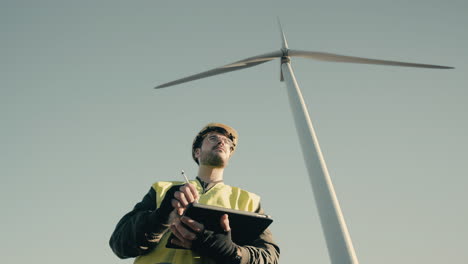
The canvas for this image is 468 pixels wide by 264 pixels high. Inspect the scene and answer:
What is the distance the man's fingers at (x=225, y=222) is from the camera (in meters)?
3.89

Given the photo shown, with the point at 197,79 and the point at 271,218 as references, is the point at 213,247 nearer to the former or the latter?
the point at 271,218

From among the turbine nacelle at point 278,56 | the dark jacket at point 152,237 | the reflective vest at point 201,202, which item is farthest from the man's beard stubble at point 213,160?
the turbine nacelle at point 278,56

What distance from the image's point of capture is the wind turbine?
6027 millimetres

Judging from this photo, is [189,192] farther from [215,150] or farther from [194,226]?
[215,150]

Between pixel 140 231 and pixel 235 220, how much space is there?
1.10 m

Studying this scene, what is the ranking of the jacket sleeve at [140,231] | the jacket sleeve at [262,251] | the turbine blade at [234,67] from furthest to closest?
the turbine blade at [234,67] → the jacket sleeve at [262,251] → the jacket sleeve at [140,231]

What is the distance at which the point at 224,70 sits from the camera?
13.8 m

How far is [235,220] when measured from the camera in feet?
13.3

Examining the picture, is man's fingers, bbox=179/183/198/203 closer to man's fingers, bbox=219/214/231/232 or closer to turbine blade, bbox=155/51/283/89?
man's fingers, bbox=219/214/231/232

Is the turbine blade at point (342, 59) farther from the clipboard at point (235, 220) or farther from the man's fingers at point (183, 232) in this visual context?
the man's fingers at point (183, 232)

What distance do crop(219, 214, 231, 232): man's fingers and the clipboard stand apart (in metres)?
0.03

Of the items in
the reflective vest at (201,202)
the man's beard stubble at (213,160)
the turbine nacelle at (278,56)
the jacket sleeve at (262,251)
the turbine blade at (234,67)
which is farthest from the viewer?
the turbine blade at (234,67)

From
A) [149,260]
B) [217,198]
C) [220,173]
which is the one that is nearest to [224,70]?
[220,173]

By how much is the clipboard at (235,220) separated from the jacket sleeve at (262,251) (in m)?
0.16
